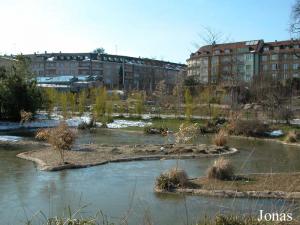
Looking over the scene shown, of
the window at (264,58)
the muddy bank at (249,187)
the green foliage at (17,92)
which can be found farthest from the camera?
the window at (264,58)

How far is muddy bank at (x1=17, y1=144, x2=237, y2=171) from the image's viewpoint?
69.6 feet

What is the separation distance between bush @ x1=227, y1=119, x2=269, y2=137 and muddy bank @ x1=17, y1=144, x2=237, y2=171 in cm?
841

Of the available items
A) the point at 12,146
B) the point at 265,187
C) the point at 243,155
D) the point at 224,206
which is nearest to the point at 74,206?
the point at 224,206

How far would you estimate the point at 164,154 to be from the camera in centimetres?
2455

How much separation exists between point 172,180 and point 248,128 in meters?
20.6

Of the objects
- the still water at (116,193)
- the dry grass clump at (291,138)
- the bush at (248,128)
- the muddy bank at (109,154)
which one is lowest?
the still water at (116,193)

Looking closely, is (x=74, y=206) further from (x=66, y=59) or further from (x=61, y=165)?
(x=66, y=59)

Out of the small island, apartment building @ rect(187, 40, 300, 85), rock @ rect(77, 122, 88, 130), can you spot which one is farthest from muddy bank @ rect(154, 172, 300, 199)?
apartment building @ rect(187, 40, 300, 85)

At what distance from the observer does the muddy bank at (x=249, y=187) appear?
14062mm

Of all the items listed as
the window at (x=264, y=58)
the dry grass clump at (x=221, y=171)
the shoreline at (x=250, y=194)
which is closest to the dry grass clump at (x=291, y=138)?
the dry grass clump at (x=221, y=171)

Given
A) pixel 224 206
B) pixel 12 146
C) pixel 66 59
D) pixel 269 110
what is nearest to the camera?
pixel 224 206

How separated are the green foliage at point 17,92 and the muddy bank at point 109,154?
18.0 m

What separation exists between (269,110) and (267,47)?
2315 inches

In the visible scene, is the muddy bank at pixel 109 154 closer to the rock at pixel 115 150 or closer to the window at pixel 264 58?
the rock at pixel 115 150
